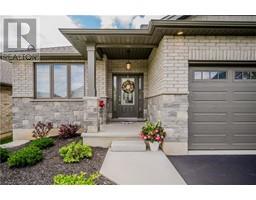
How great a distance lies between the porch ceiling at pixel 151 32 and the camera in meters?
4.34

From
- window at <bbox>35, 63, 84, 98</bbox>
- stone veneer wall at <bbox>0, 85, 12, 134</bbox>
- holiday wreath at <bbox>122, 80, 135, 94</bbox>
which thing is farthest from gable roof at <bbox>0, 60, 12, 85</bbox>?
holiday wreath at <bbox>122, 80, 135, 94</bbox>

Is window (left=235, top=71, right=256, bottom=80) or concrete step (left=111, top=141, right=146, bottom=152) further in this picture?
window (left=235, top=71, right=256, bottom=80)

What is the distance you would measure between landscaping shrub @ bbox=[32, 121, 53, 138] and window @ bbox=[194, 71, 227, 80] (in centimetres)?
571

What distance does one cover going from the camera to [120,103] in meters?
8.52

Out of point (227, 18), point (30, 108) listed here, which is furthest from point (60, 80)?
point (227, 18)

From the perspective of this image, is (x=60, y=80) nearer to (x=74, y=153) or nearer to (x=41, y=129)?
(x=41, y=129)

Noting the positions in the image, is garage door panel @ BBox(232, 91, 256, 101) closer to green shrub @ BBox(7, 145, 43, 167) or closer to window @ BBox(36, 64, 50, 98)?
green shrub @ BBox(7, 145, 43, 167)

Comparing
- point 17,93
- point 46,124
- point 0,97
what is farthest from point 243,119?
point 0,97

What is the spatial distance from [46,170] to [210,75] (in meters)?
4.58

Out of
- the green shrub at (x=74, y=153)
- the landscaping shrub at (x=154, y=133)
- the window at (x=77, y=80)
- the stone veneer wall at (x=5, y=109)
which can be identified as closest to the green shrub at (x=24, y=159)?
the green shrub at (x=74, y=153)

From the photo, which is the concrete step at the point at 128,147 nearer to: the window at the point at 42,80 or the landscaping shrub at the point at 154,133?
the landscaping shrub at the point at 154,133

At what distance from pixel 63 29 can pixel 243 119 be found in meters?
5.33

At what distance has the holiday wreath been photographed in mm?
8438
